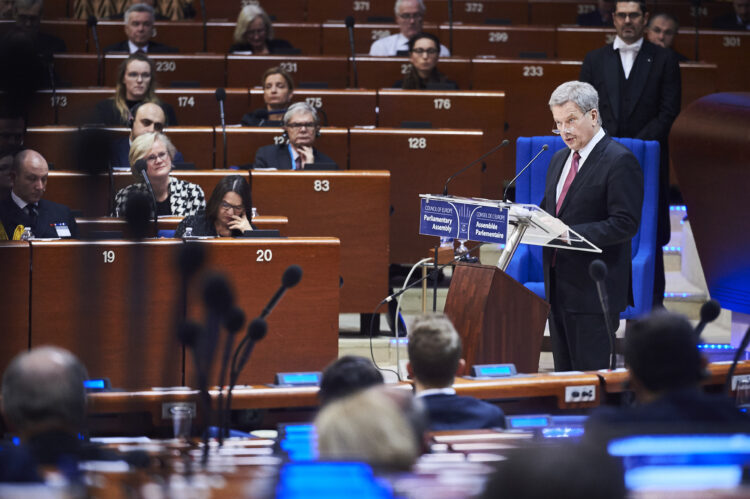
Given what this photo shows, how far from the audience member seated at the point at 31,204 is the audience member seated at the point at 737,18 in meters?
5.04

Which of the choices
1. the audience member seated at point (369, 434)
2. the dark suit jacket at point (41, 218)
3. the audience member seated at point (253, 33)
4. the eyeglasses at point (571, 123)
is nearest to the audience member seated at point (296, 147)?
the dark suit jacket at point (41, 218)

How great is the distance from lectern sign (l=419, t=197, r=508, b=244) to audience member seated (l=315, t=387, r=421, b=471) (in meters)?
2.00

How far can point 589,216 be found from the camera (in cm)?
364

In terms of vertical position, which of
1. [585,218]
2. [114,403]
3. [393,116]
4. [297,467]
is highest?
[393,116]

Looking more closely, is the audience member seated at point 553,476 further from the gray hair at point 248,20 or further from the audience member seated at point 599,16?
the audience member seated at point 599,16

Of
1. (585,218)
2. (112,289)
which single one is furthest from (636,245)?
(112,289)

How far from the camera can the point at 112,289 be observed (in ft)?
12.3

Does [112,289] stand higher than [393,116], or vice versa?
[393,116]

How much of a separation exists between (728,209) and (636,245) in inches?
29.8

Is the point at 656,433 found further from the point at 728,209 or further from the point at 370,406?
the point at 728,209

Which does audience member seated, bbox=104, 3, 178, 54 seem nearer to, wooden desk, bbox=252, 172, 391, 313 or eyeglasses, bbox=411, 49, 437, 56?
eyeglasses, bbox=411, 49, 437, 56

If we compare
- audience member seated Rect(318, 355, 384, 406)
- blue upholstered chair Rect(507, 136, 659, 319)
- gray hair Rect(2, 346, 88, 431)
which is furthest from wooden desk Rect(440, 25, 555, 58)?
gray hair Rect(2, 346, 88, 431)

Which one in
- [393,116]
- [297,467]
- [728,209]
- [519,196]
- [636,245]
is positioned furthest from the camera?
[393,116]

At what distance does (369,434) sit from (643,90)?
4.29m
